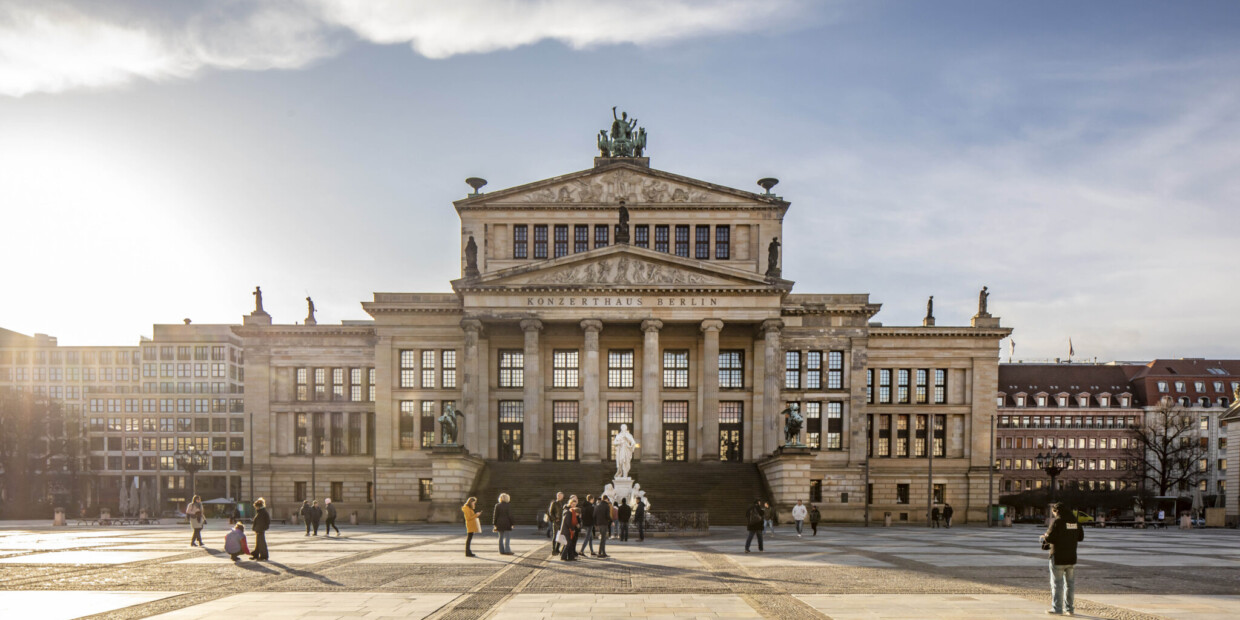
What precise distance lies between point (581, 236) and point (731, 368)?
14.8 m

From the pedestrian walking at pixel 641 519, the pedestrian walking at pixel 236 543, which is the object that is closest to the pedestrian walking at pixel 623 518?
the pedestrian walking at pixel 641 519

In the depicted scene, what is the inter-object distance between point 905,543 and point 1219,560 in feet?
35.6

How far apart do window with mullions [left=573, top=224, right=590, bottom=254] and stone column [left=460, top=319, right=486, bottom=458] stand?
10.2 meters

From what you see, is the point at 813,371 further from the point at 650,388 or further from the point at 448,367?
the point at 448,367

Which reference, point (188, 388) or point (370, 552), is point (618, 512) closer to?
point (370, 552)

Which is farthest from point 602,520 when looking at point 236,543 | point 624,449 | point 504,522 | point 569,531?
point 624,449

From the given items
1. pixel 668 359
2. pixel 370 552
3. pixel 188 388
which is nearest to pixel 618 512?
pixel 370 552

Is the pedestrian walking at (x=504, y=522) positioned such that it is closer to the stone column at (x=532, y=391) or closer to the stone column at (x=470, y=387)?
the stone column at (x=532, y=391)

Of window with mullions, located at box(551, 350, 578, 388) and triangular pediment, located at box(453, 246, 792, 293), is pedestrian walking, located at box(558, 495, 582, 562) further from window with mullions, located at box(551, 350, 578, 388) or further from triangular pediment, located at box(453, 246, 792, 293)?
window with mullions, located at box(551, 350, 578, 388)

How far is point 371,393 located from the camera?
227 ft

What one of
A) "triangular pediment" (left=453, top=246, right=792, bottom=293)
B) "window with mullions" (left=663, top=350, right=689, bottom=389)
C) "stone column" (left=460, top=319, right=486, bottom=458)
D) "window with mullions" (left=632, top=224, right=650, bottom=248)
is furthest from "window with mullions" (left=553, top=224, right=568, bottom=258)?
"window with mullions" (left=663, top=350, right=689, bottom=389)

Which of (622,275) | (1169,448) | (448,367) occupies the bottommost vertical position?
(1169,448)

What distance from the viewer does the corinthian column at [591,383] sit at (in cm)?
6006

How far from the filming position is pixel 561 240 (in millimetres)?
66750
